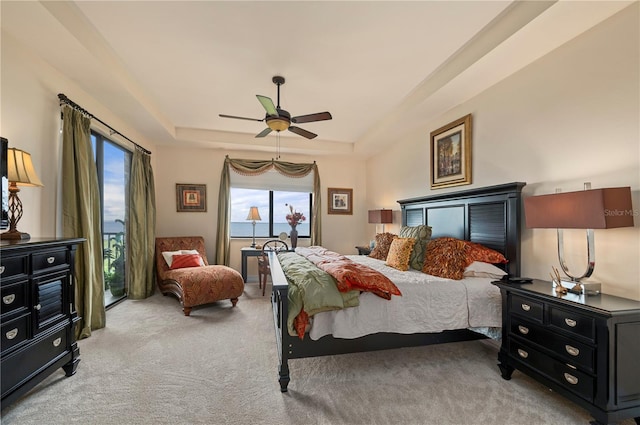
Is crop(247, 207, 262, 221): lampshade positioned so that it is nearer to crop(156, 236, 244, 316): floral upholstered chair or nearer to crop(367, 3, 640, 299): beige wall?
crop(156, 236, 244, 316): floral upholstered chair

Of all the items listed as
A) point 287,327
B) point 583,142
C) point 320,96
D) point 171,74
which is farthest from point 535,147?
point 171,74

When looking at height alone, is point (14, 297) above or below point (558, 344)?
above

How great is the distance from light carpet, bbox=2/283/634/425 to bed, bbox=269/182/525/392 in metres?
0.20

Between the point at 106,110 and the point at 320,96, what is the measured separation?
2693mm

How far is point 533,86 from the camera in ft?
8.21

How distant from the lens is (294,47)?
254 cm

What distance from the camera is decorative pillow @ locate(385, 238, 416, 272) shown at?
117 inches

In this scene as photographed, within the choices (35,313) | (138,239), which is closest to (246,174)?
(138,239)

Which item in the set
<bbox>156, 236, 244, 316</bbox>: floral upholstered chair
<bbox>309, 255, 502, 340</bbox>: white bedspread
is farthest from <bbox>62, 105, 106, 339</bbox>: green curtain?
<bbox>309, 255, 502, 340</bbox>: white bedspread

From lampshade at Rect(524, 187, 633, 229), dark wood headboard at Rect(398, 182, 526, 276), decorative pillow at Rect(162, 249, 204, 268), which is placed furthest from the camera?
decorative pillow at Rect(162, 249, 204, 268)

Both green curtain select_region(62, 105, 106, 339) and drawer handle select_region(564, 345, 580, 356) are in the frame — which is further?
green curtain select_region(62, 105, 106, 339)

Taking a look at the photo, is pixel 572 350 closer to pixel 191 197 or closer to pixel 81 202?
pixel 81 202

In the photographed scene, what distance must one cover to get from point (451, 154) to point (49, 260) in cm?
404

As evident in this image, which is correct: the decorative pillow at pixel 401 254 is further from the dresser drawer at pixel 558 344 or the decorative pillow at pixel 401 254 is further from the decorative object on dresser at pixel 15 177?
the decorative object on dresser at pixel 15 177
